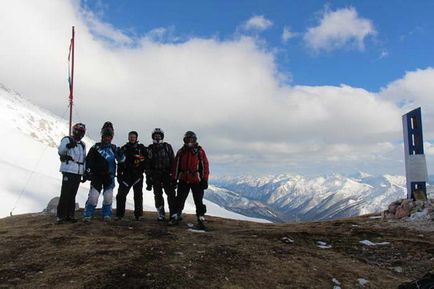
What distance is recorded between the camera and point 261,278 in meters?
8.71

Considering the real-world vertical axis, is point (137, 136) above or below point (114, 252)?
above

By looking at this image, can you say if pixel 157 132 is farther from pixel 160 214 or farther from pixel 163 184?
pixel 160 214

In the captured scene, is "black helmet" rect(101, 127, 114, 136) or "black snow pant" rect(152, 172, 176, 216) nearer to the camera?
"black helmet" rect(101, 127, 114, 136)

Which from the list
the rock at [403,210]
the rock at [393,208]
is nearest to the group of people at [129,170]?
the rock at [403,210]

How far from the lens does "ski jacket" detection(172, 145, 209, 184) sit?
13969 millimetres

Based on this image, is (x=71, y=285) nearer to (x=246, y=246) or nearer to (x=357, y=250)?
(x=246, y=246)

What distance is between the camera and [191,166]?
14.0 m

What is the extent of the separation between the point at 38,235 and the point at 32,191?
2936 inches

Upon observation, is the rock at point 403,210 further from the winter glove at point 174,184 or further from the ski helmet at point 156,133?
the ski helmet at point 156,133

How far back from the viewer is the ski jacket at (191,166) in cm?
1397

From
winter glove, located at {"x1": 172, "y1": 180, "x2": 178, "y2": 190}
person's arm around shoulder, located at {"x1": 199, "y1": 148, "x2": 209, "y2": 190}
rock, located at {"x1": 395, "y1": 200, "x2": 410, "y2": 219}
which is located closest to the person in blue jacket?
winter glove, located at {"x1": 172, "y1": 180, "x2": 178, "y2": 190}

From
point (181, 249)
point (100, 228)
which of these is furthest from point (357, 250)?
point (100, 228)

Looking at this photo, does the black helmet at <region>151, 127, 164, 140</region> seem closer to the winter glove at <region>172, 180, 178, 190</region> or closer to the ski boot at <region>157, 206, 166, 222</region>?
the winter glove at <region>172, 180, 178, 190</region>

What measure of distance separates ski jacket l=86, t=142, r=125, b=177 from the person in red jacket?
2.14m
